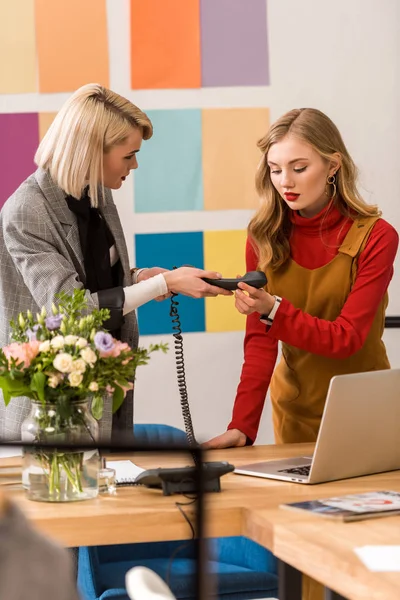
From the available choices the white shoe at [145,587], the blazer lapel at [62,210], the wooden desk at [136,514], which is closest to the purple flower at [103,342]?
the wooden desk at [136,514]

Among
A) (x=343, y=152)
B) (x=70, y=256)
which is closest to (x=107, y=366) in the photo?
(x=70, y=256)

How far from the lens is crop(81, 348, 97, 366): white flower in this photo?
1.71 m

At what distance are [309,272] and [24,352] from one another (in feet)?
3.18

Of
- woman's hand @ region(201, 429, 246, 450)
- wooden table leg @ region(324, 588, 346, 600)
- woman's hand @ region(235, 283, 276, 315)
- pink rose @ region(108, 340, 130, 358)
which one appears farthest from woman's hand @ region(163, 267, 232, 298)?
wooden table leg @ region(324, 588, 346, 600)

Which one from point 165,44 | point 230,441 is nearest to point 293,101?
point 165,44

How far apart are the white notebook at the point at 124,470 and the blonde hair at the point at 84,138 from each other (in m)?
0.75

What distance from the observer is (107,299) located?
7.79ft

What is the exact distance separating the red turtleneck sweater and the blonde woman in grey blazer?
194mm

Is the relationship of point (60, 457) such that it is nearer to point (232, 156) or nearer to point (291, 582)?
point (291, 582)

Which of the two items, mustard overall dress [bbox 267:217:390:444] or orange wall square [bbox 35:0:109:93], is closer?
mustard overall dress [bbox 267:217:390:444]

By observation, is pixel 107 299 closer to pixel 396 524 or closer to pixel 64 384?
pixel 64 384

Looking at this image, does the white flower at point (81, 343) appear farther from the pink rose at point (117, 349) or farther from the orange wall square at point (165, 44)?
the orange wall square at point (165, 44)

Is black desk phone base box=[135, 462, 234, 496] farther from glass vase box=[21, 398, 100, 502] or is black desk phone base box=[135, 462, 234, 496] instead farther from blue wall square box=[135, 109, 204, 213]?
blue wall square box=[135, 109, 204, 213]

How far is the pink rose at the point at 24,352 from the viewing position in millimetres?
1726
